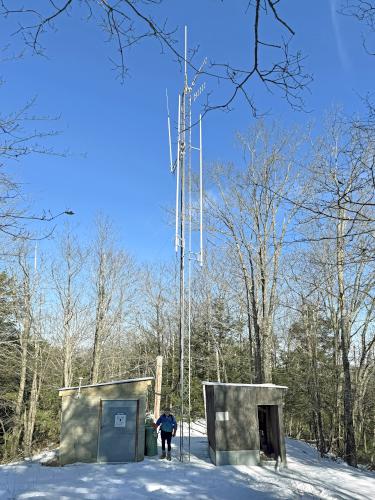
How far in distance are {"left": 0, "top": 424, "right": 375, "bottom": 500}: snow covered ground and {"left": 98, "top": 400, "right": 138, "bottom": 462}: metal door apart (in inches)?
23.9

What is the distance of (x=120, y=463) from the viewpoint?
474 inches

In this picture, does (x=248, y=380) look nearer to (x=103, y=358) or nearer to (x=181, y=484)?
(x=103, y=358)

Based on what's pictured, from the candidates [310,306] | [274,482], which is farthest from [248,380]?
[274,482]

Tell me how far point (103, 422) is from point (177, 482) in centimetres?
390

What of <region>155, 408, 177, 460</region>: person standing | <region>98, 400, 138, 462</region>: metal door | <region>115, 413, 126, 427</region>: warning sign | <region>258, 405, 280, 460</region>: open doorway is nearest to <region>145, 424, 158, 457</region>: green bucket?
<region>155, 408, 177, 460</region>: person standing

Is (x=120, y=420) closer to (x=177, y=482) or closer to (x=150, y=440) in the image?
(x=150, y=440)

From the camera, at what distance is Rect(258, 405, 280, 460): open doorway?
42.1 ft

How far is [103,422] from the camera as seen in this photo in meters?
12.5

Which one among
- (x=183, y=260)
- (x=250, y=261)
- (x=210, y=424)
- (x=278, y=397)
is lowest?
(x=210, y=424)

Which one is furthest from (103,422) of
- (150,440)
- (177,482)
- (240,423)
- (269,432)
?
(269,432)

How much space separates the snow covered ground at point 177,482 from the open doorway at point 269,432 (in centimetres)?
87

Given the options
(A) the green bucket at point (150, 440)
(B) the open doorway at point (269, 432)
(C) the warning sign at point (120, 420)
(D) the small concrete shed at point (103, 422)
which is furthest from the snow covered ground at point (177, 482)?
(C) the warning sign at point (120, 420)

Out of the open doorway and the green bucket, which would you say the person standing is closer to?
the green bucket

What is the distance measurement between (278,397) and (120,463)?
16.8ft
